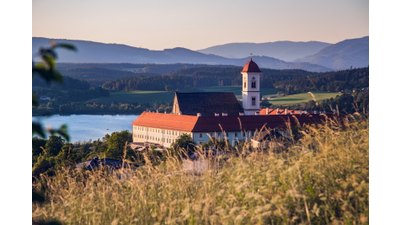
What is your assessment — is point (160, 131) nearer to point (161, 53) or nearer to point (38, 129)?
point (161, 53)

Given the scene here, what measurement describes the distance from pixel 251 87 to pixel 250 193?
150 feet

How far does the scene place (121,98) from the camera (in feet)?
301

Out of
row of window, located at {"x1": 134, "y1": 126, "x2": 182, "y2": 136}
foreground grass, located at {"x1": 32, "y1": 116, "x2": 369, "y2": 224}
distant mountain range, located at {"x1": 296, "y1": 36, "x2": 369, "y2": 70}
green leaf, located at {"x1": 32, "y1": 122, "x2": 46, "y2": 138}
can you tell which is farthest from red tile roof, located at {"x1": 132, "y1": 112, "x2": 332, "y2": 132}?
green leaf, located at {"x1": 32, "y1": 122, "x2": 46, "y2": 138}

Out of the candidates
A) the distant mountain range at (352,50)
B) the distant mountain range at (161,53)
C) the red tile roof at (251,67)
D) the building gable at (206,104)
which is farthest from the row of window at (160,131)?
the distant mountain range at (352,50)

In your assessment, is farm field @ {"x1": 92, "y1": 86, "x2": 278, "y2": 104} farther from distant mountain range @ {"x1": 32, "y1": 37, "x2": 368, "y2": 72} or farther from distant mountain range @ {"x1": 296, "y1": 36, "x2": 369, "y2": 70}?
distant mountain range @ {"x1": 296, "y1": 36, "x2": 369, "y2": 70}

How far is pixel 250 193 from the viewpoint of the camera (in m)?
4.63

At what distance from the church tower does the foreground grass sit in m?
43.8

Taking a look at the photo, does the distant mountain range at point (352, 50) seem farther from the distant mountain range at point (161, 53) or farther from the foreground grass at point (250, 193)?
the foreground grass at point (250, 193)

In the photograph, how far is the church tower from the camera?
49656 mm

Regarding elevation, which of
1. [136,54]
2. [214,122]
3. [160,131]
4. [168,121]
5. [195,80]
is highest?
[136,54]

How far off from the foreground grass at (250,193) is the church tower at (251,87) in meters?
43.8

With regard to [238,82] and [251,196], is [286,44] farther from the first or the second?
[238,82]

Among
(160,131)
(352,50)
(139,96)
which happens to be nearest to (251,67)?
(160,131)

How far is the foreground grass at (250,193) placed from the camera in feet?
14.6
